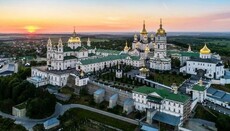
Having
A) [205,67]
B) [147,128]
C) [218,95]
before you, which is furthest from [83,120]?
[205,67]

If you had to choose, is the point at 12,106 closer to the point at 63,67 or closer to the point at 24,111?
the point at 24,111

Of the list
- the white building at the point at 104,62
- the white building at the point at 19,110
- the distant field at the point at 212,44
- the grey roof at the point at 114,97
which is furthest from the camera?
the distant field at the point at 212,44

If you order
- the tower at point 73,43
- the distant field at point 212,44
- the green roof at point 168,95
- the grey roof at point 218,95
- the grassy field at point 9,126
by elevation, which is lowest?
the grassy field at point 9,126

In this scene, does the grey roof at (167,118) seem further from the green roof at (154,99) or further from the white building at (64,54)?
the white building at (64,54)

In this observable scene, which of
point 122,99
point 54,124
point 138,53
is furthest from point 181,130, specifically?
point 138,53

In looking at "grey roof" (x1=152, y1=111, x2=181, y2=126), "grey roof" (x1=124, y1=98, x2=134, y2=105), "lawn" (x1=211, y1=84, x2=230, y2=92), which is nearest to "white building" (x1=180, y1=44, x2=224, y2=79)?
"lawn" (x1=211, y1=84, x2=230, y2=92)

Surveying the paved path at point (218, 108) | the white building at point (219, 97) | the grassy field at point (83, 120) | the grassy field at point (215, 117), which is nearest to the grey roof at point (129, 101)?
the grassy field at point (83, 120)

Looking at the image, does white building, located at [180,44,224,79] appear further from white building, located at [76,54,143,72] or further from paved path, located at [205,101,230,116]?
white building, located at [76,54,143,72]
